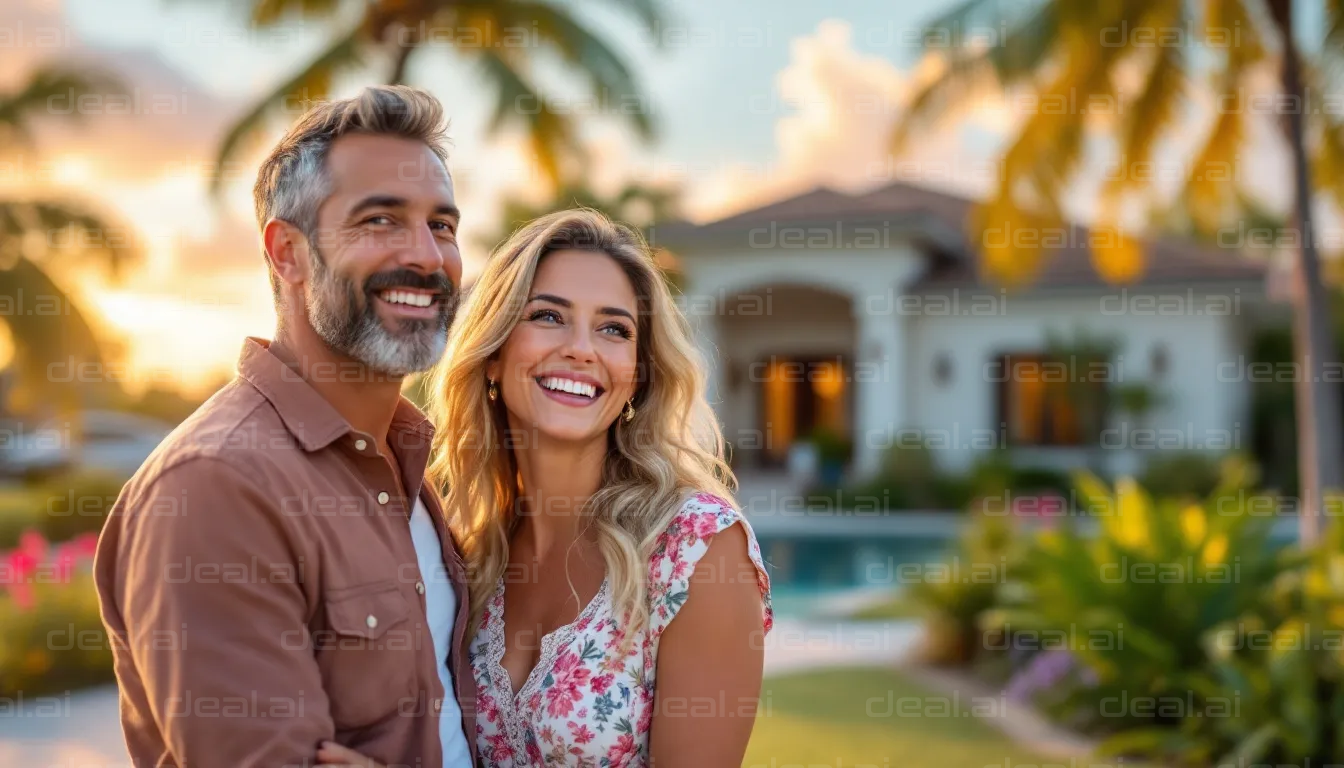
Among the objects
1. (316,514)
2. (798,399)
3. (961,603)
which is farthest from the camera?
(798,399)

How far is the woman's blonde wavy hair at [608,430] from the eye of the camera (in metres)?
2.85

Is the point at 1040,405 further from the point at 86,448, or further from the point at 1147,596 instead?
the point at 86,448

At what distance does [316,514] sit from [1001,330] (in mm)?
20110

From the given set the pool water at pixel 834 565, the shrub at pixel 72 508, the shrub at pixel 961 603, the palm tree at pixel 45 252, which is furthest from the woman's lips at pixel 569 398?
the palm tree at pixel 45 252

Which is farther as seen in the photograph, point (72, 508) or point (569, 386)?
point (72, 508)

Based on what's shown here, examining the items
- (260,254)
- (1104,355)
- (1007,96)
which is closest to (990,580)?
(1007,96)

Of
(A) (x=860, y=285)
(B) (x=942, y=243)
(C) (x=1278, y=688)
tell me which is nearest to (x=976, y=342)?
(B) (x=942, y=243)

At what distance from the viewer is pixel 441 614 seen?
262 centimetres

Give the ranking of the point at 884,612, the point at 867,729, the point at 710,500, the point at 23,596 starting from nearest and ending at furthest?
the point at 710,500
the point at 867,729
the point at 23,596
the point at 884,612

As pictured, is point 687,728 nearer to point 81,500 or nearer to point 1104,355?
point 81,500

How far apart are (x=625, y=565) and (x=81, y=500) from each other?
53.0ft

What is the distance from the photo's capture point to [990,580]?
8.63 metres

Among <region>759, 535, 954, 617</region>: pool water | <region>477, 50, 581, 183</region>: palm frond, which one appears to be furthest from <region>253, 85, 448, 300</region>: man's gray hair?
<region>477, 50, 581, 183</region>: palm frond

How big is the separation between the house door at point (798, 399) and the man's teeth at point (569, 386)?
20891 millimetres
